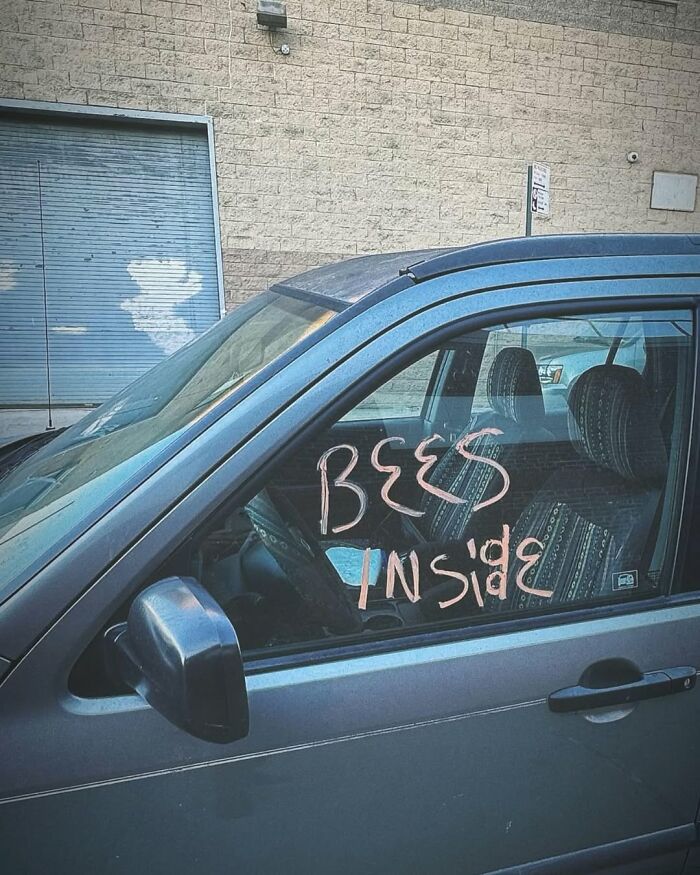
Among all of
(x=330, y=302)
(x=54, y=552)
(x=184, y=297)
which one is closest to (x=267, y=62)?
(x=184, y=297)

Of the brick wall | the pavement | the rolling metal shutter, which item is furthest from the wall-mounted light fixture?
the pavement

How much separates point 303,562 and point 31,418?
6555 millimetres

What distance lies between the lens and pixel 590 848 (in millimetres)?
1269

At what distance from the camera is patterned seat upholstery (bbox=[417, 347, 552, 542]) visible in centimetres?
126

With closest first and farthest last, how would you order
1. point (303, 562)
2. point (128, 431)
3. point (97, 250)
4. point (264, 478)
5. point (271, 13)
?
point (264, 478) → point (303, 562) → point (128, 431) → point (271, 13) → point (97, 250)

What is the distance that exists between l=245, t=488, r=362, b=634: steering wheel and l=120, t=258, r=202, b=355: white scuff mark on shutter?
6.30 meters

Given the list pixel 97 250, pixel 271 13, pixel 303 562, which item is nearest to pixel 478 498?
pixel 303 562

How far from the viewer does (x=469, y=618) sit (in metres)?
1.23

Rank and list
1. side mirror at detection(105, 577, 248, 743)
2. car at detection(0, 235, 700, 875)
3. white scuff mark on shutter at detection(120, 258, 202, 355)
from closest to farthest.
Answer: side mirror at detection(105, 577, 248, 743)
car at detection(0, 235, 700, 875)
white scuff mark on shutter at detection(120, 258, 202, 355)

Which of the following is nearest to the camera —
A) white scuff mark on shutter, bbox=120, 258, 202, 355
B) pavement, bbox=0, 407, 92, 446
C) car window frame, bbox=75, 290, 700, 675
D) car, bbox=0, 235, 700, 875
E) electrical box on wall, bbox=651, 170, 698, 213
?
car, bbox=0, 235, 700, 875

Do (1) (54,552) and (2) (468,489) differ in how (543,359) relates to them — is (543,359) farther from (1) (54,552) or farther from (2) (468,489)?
(1) (54,552)

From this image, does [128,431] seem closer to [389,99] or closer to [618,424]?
[618,424]

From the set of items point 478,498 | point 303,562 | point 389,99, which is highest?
point 389,99

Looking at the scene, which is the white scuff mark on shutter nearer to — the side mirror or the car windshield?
the car windshield
